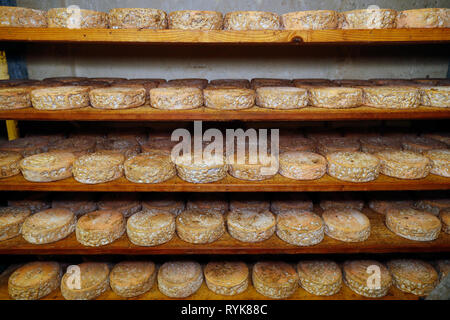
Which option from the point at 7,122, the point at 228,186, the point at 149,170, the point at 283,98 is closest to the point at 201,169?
the point at 228,186

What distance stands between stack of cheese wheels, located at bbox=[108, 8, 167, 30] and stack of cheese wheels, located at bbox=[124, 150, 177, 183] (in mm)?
873

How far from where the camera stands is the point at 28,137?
2.50 metres

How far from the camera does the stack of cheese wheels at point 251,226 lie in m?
2.01

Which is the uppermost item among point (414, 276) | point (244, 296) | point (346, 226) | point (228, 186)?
point (228, 186)

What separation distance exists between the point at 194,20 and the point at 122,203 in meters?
1.46

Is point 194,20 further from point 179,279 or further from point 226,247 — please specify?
point 179,279

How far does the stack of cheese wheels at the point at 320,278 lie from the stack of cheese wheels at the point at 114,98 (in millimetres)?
1722

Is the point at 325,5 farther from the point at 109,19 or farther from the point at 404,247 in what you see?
the point at 404,247

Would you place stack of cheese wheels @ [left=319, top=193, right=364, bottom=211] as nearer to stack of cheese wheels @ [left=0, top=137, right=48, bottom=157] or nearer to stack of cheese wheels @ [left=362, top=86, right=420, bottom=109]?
stack of cheese wheels @ [left=362, top=86, right=420, bottom=109]

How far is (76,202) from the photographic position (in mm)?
2334

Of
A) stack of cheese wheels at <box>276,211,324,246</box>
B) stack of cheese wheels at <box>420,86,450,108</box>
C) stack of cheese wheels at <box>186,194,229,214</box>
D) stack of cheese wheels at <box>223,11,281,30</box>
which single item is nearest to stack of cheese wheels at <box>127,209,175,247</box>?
stack of cheese wheels at <box>186,194,229,214</box>

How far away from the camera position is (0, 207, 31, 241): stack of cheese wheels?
6.75 ft

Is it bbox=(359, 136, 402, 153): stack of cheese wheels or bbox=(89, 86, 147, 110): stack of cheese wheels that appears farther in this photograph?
bbox=(359, 136, 402, 153): stack of cheese wheels

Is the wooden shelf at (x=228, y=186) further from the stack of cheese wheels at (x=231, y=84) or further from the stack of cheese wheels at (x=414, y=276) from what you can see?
the stack of cheese wheels at (x=231, y=84)
